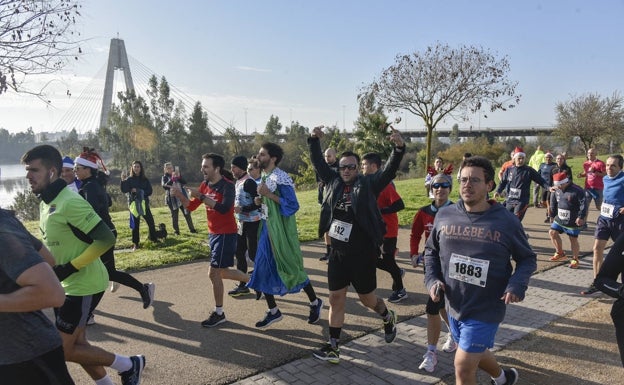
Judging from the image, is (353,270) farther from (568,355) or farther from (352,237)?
(568,355)

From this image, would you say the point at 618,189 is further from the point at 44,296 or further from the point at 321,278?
the point at 44,296

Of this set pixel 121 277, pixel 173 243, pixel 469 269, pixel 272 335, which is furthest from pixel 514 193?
pixel 173 243

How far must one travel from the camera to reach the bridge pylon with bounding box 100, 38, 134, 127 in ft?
196

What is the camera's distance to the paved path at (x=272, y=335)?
3939 millimetres

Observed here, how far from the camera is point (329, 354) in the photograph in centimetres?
411

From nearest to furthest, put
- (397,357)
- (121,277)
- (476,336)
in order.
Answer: (476,336) < (397,357) < (121,277)

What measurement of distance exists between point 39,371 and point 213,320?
301cm

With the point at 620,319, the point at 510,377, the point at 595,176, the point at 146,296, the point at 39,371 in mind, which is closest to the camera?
the point at 39,371

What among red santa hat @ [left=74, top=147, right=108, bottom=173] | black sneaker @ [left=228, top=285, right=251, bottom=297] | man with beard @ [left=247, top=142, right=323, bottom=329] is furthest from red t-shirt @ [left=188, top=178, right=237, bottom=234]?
red santa hat @ [left=74, top=147, right=108, bottom=173]

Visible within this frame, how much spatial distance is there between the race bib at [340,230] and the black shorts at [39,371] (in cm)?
252

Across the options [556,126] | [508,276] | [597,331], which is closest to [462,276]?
[508,276]

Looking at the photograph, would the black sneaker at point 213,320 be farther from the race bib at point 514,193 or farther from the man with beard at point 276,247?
the race bib at point 514,193

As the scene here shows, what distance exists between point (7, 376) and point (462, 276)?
8.84 feet

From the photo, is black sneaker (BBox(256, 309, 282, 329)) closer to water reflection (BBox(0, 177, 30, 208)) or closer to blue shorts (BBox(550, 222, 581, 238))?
blue shorts (BBox(550, 222, 581, 238))
